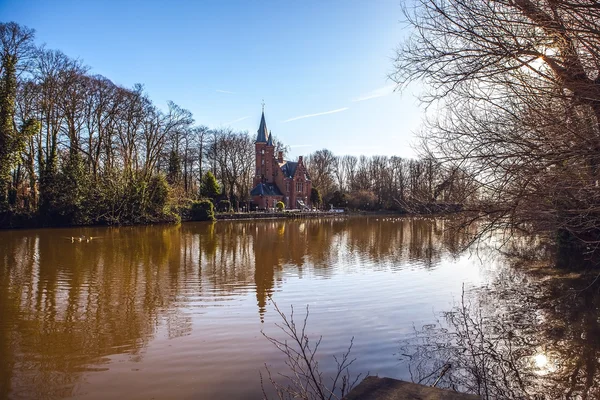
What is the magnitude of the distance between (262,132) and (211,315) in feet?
153

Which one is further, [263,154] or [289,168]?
[289,168]

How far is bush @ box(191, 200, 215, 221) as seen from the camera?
33.9m

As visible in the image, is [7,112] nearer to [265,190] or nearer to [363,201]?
[265,190]

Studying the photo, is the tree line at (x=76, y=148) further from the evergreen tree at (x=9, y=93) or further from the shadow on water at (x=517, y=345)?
the shadow on water at (x=517, y=345)

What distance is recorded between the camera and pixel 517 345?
17.5 feet

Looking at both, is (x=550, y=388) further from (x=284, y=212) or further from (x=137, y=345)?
(x=284, y=212)

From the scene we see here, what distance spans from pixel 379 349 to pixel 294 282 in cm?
436

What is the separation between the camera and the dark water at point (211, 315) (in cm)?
463

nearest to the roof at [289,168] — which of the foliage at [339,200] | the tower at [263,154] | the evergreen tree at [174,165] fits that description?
the tower at [263,154]

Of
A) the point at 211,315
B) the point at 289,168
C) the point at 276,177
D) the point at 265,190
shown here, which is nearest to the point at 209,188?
the point at 265,190

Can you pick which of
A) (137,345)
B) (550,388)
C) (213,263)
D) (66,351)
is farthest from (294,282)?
(550,388)

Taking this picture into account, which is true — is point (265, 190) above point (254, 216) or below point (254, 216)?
above

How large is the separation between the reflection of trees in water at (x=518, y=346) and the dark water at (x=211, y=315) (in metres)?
0.05

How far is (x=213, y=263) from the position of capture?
12.3 meters
